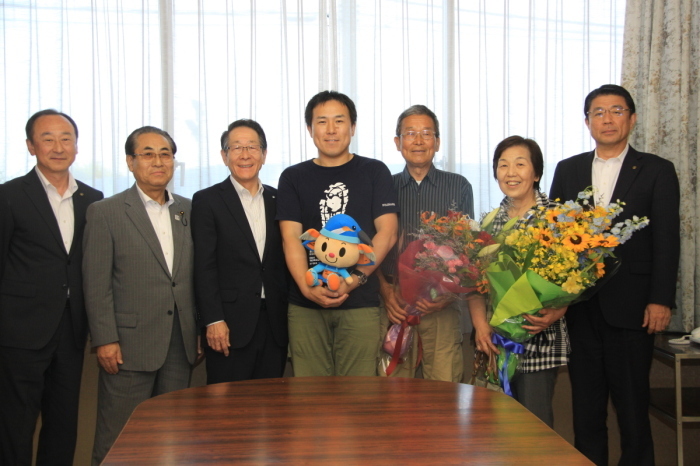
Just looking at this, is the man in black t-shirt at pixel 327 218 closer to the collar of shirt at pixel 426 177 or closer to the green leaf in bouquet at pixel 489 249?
the collar of shirt at pixel 426 177

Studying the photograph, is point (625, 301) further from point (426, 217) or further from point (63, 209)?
point (63, 209)

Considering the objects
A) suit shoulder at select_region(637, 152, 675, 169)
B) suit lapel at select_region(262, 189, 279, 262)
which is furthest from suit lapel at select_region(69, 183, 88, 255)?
suit shoulder at select_region(637, 152, 675, 169)

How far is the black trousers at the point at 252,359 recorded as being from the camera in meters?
2.56

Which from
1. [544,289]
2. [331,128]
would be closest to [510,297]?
[544,289]

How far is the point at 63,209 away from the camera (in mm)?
2680

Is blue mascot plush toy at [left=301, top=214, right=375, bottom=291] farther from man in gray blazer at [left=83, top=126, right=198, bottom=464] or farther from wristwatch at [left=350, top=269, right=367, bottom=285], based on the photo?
man in gray blazer at [left=83, top=126, right=198, bottom=464]

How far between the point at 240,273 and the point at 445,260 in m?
0.92

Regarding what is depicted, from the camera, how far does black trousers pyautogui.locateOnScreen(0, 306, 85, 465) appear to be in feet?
8.37

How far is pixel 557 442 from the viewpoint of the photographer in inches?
57.5

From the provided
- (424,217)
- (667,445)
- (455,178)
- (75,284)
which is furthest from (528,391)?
(75,284)

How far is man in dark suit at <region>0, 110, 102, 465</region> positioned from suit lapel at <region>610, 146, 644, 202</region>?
8.03 feet

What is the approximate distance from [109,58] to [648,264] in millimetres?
3057

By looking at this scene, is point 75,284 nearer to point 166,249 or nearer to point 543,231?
point 166,249

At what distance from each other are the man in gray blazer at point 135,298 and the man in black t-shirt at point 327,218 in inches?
19.2
